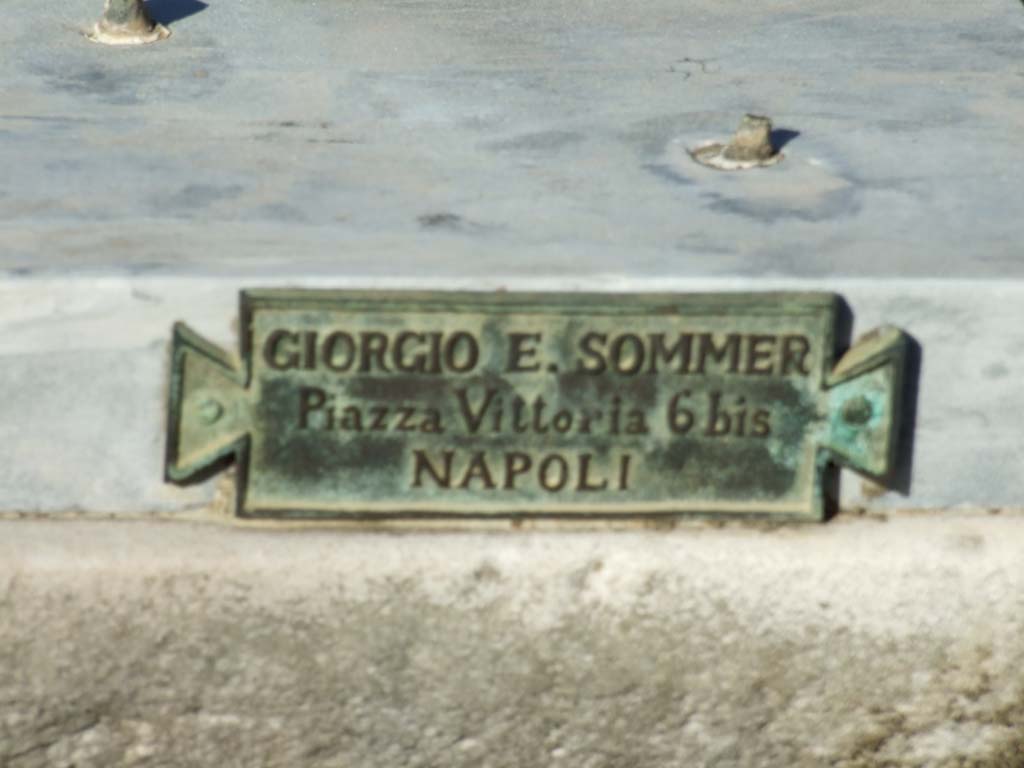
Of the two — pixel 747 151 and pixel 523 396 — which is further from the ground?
pixel 747 151

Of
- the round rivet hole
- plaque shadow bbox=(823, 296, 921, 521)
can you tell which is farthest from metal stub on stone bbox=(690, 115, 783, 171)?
the round rivet hole

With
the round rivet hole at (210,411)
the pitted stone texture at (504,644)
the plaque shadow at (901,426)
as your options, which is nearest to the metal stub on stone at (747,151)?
the plaque shadow at (901,426)

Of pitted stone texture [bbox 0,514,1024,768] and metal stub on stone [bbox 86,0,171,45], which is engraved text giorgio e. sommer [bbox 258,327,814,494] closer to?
pitted stone texture [bbox 0,514,1024,768]

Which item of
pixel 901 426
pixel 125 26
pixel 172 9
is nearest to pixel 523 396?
pixel 901 426

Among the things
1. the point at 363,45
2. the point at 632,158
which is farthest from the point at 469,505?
the point at 363,45

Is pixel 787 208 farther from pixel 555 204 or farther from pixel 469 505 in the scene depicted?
pixel 469 505

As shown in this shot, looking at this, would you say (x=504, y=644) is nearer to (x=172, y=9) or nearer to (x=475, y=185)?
(x=475, y=185)
